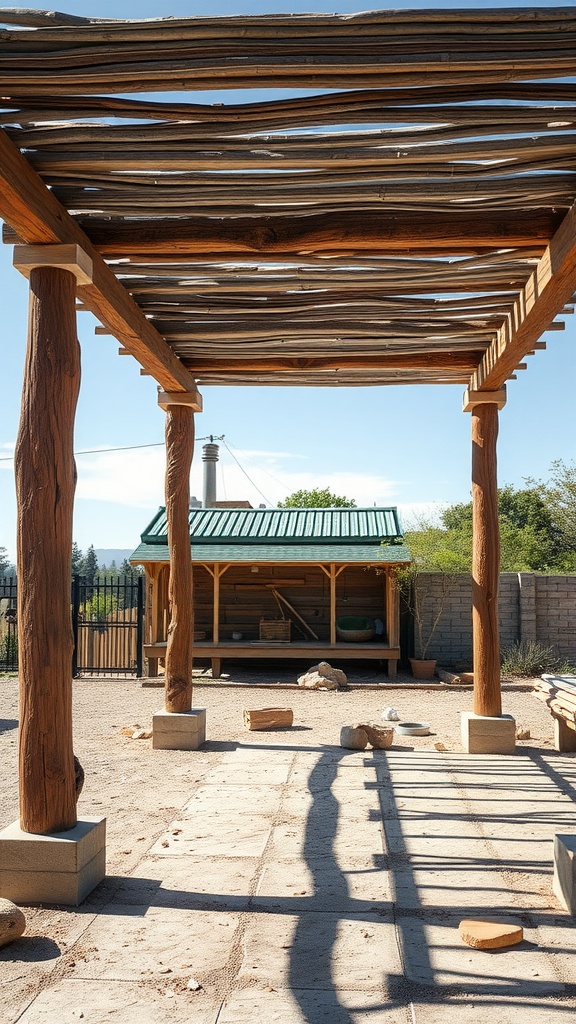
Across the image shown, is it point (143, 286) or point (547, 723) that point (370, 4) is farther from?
point (547, 723)

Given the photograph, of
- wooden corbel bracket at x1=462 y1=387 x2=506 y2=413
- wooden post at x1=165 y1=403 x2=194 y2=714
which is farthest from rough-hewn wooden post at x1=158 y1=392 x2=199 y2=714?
wooden corbel bracket at x1=462 y1=387 x2=506 y2=413

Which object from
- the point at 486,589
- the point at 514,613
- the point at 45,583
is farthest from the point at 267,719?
the point at 514,613

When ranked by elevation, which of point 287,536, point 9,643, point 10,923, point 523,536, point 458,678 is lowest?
point 458,678

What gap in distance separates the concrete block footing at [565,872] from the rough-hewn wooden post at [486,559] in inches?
141

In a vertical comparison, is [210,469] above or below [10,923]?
above

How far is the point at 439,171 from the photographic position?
415 centimetres

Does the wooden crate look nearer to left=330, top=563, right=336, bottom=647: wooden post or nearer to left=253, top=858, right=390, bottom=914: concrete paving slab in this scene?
left=330, top=563, right=336, bottom=647: wooden post

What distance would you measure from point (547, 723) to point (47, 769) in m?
7.34

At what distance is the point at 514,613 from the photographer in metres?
15.5

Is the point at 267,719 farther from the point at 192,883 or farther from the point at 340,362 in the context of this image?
the point at 192,883

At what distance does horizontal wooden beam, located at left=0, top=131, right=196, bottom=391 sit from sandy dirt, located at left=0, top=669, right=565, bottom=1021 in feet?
10.9

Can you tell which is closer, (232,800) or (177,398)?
(232,800)

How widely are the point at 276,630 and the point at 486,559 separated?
795 cm

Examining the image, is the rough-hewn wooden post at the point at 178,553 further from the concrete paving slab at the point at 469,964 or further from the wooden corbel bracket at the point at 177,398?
the concrete paving slab at the point at 469,964
